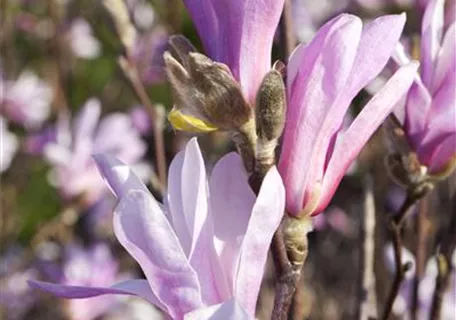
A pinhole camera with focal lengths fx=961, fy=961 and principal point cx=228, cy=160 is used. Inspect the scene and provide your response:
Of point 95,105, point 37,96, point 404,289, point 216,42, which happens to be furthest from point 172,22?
point 216,42

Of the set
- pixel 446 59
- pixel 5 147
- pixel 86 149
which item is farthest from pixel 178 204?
pixel 5 147

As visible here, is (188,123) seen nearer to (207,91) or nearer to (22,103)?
(207,91)

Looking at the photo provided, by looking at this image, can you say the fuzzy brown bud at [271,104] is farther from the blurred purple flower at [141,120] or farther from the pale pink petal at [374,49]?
the blurred purple flower at [141,120]

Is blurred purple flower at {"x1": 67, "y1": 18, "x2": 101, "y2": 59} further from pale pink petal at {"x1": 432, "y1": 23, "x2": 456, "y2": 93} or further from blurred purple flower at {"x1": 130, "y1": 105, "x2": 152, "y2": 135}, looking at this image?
pale pink petal at {"x1": 432, "y1": 23, "x2": 456, "y2": 93}

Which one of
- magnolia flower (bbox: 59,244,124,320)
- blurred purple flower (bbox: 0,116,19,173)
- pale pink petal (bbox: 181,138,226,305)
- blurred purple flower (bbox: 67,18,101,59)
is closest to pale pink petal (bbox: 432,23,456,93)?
pale pink petal (bbox: 181,138,226,305)

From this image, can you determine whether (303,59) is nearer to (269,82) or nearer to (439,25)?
(269,82)

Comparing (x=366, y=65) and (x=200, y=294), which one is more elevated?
(x=366, y=65)

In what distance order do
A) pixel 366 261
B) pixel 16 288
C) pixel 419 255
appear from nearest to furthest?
pixel 366 261 < pixel 419 255 < pixel 16 288
